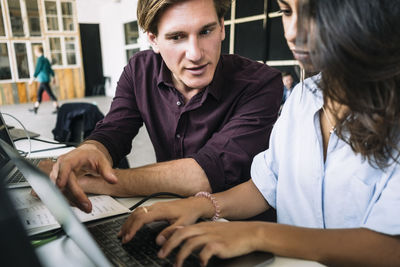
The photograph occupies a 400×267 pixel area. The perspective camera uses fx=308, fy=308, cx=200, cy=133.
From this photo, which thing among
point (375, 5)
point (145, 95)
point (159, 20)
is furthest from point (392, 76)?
point (145, 95)

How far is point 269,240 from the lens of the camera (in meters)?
0.60

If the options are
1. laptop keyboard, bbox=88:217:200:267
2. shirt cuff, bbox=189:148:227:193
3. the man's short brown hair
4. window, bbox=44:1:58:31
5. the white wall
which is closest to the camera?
laptop keyboard, bbox=88:217:200:267

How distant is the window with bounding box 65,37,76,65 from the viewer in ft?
32.8

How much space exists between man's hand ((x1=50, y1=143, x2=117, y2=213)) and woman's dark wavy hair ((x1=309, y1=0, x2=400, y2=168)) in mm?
608

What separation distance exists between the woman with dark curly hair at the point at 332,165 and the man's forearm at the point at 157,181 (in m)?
0.17

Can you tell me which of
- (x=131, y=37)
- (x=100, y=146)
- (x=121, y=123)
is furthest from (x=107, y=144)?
(x=131, y=37)

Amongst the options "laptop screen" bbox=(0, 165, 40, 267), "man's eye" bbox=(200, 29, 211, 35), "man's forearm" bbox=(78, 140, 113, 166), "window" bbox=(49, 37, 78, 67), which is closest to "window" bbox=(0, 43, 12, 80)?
"window" bbox=(49, 37, 78, 67)

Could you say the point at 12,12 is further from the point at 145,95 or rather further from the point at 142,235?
the point at 142,235

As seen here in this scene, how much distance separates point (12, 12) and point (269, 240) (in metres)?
9.97

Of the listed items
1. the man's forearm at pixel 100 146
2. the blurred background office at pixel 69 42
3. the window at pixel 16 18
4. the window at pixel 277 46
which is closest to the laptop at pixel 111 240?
the man's forearm at pixel 100 146

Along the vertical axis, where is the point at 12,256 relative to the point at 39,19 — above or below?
below

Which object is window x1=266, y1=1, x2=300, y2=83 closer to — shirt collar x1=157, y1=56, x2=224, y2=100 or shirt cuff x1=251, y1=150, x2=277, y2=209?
shirt collar x1=157, y1=56, x2=224, y2=100

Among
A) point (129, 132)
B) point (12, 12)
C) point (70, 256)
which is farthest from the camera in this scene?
point (12, 12)

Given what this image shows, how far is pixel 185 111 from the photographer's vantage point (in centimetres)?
125
